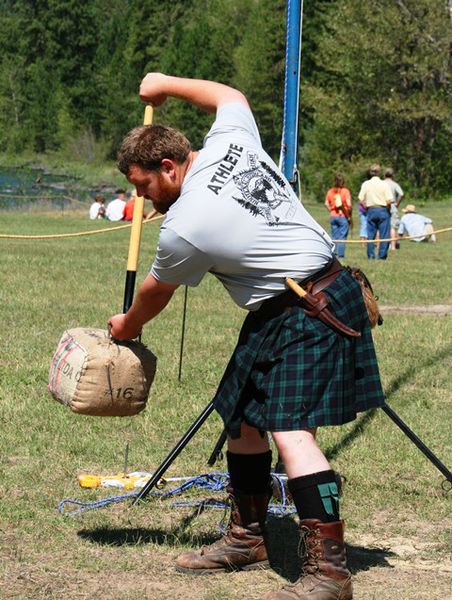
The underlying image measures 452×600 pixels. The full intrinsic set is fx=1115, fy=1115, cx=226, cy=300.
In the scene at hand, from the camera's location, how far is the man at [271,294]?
389cm

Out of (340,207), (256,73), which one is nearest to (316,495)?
(340,207)

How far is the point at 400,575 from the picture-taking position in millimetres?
4387

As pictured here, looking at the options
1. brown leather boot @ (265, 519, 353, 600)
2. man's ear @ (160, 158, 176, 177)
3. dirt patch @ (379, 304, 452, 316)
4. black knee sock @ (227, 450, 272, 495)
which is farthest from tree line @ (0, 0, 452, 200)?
brown leather boot @ (265, 519, 353, 600)

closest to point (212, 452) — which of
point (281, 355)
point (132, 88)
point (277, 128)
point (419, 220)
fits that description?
point (281, 355)

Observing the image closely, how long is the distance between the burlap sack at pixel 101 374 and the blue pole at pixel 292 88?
1.48m

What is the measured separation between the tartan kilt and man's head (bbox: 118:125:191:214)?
1.87ft

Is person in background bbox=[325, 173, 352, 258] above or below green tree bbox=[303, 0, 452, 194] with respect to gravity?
below

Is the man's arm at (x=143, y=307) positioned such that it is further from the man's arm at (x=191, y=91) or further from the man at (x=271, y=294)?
the man's arm at (x=191, y=91)

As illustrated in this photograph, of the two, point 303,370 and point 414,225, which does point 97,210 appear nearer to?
point 414,225

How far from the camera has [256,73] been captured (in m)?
61.9

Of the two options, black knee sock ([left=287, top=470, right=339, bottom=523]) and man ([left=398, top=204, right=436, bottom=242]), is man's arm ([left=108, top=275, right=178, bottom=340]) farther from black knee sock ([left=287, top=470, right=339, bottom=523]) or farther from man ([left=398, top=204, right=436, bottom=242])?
man ([left=398, top=204, right=436, bottom=242])

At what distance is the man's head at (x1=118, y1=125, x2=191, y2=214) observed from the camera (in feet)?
13.2

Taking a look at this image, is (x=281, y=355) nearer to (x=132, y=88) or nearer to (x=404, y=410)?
(x=404, y=410)

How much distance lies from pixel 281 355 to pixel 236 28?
7450 centimetres
